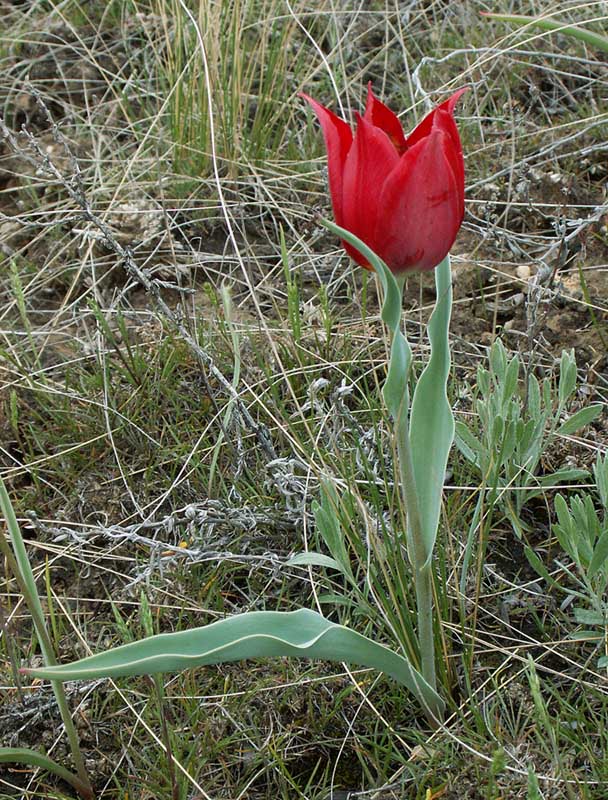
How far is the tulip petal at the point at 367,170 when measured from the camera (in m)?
0.97

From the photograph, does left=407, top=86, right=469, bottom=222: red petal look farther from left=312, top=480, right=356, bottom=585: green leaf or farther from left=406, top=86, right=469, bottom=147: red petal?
left=312, top=480, right=356, bottom=585: green leaf

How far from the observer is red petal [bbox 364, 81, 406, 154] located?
3.41 ft

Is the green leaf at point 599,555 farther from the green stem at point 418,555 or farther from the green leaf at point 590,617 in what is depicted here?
the green stem at point 418,555

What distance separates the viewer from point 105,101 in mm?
2891

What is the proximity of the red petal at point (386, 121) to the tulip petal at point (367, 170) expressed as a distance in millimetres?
62

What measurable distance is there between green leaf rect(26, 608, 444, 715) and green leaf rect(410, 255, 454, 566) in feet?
0.49

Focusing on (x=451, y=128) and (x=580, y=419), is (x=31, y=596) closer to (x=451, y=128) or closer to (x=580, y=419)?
(x=451, y=128)

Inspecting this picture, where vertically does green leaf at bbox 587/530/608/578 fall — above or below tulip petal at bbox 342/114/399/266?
below

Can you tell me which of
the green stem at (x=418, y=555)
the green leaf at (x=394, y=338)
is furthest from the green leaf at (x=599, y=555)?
the green leaf at (x=394, y=338)

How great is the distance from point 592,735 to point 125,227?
1.73 m

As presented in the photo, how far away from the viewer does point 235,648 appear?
1043 millimetres

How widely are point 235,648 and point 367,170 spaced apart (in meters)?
0.54

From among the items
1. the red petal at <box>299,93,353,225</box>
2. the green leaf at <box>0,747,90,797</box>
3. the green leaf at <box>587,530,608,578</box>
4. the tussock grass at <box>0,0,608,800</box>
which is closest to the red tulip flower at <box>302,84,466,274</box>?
the red petal at <box>299,93,353,225</box>

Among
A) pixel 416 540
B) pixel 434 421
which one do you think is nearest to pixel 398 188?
pixel 434 421
